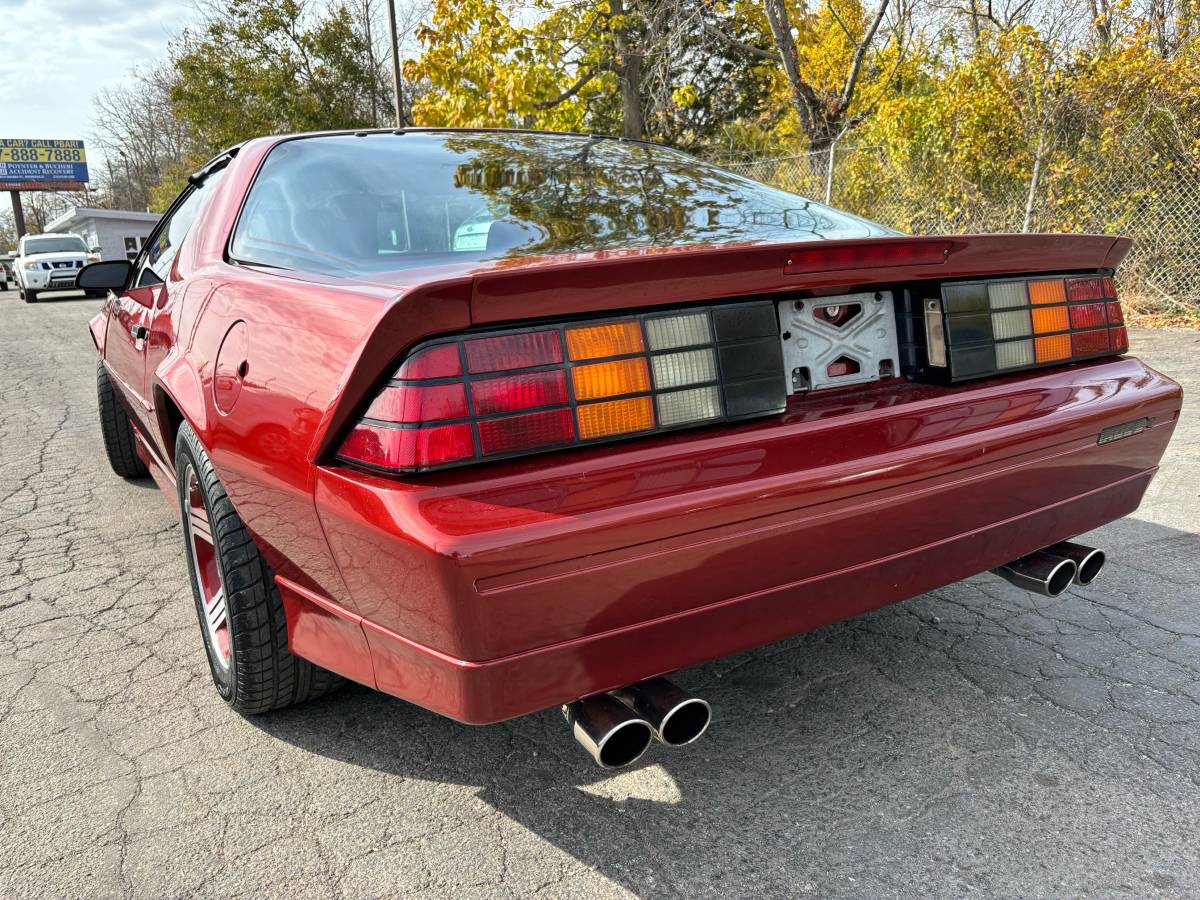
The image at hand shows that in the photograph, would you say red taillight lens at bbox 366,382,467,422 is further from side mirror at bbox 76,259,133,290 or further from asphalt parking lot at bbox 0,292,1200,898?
side mirror at bbox 76,259,133,290

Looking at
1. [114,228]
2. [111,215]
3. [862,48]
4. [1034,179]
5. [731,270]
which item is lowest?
[731,270]

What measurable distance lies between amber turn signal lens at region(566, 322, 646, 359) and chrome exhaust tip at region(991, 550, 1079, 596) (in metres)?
1.14

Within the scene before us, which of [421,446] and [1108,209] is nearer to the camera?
[421,446]

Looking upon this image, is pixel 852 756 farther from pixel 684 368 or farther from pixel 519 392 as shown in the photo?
pixel 519 392

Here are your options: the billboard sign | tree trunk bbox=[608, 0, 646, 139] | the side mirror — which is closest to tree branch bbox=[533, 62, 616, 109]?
tree trunk bbox=[608, 0, 646, 139]

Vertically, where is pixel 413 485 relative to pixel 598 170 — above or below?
below

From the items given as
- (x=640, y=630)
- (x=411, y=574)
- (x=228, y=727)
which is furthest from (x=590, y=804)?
(x=228, y=727)

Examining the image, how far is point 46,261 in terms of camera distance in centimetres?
2245

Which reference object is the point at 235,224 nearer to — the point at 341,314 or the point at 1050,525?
the point at 341,314

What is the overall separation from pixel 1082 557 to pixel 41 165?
75.3 m

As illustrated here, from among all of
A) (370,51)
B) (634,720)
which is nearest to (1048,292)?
(634,720)

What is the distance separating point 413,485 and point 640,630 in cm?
46

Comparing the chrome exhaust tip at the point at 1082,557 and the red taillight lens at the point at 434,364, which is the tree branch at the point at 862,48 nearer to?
the chrome exhaust tip at the point at 1082,557

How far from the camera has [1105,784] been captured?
1.94 metres
